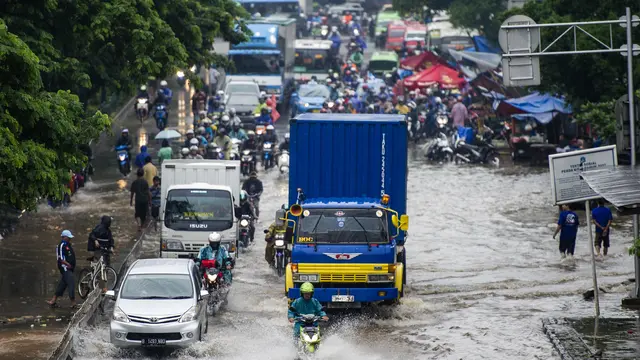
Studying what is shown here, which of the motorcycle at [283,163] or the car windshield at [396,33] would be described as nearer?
the motorcycle at [283,163]

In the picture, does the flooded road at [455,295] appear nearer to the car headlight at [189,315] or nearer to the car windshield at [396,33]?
the car headlight at [189,315]

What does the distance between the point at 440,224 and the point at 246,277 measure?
824cm

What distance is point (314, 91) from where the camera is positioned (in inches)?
2111

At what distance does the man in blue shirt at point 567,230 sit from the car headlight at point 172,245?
26.3 ft

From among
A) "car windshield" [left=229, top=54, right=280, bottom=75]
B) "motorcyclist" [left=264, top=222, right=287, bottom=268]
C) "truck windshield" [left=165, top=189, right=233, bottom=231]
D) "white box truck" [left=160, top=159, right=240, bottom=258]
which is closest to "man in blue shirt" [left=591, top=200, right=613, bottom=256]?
"motorcyclist" [left=264, top=222, right=287, bottom=268]

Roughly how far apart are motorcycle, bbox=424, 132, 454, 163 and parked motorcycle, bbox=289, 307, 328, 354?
2658 cm

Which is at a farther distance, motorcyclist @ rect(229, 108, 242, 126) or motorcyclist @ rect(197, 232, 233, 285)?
motorcyclist @ rect(229, 108, 242, 126)

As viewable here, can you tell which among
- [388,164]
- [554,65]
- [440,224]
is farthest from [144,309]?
[554,65]

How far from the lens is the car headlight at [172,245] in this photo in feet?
83.8

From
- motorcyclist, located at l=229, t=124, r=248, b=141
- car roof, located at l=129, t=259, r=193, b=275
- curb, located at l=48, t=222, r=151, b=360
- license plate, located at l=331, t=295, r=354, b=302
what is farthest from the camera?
motorcyclist, located at l=229, t=124, r=248, b=141

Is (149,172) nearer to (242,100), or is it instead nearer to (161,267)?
(161,267)

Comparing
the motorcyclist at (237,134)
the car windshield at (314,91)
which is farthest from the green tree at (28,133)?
the car windshield at (314,91)

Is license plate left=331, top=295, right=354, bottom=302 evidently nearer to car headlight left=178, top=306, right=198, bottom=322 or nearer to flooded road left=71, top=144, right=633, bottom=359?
flooded road left=71, top=144, right=633, bottom=359

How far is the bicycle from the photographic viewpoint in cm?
2241
